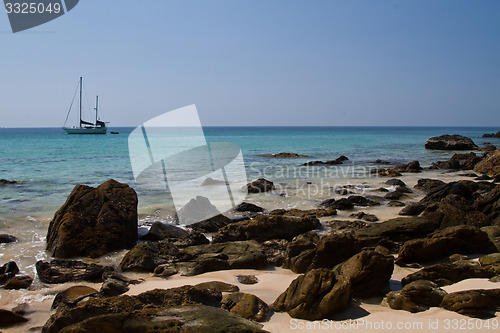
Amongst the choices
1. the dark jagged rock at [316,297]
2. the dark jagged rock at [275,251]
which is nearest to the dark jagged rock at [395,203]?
the dark jagged rock at [275,251]

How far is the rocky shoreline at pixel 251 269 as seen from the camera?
4016 millimetres

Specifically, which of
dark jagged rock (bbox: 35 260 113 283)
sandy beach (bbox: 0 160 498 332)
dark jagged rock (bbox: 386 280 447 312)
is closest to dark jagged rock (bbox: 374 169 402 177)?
sandy beach (bbox: 0 160 498 332)

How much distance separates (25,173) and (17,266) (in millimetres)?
16728

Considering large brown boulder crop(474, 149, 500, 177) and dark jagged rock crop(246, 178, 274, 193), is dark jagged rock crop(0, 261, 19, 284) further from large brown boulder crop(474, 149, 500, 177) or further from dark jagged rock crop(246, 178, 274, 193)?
large brown boulder crop(474, 149, 500, 177)

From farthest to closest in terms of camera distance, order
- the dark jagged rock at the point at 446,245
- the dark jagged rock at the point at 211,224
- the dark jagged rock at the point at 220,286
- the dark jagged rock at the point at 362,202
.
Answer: the dark jagged rock at the point at 362,202 < the dark jagged rock at the point at 211,224 < the dark jagged rock at the point at 446,245 < the dark jagged rock at the point at 220,286

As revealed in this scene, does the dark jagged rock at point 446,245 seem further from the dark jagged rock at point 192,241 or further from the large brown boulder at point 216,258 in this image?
the dark jagged rock at point 192,241

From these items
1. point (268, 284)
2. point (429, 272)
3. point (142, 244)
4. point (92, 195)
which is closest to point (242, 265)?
point (268, 284)

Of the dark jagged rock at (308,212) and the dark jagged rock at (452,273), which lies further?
the dark jagged rock at (308,212)

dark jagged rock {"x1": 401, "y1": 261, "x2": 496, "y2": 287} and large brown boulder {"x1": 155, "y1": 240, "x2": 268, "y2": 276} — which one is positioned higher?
dark jagged rock {"x1": 401, "y1": 261, "x2": 496, "y2": 287}

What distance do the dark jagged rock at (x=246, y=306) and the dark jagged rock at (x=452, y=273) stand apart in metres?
2.15

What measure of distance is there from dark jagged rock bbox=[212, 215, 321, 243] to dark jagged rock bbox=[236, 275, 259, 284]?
2056 mm

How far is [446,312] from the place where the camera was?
4.29 meters

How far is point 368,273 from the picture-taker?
4.97 m

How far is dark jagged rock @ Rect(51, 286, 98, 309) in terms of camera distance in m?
4.79
